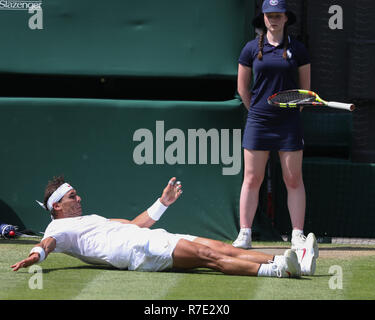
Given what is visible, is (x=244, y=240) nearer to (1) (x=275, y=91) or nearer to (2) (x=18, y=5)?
(1) (x=275, y=91)

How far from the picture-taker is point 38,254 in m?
6.05

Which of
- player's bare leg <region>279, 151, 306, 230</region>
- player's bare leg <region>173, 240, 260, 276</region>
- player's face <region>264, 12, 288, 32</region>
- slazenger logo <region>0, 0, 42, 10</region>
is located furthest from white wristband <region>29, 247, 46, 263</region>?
slazenger logo <region>0, 0, 42, 10</region>

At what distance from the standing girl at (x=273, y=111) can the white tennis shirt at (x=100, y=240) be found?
1.47 meters

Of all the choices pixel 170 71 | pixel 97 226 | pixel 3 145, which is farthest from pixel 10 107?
pixel 97 226

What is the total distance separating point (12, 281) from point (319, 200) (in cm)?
398

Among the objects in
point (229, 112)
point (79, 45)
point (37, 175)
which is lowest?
point (37, 175)

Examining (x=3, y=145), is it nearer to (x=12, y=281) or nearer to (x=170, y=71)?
(x=170, y=71)

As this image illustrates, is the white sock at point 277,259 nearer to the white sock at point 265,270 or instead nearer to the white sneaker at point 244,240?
the white sock at point 265,270

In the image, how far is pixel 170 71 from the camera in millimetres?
8367

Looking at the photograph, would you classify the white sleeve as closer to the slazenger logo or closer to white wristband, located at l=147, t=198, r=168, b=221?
white wristband, located at l=147, t=198, r=168, b=221

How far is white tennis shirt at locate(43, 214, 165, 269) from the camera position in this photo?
630 cm

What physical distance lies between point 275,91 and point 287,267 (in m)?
1.92

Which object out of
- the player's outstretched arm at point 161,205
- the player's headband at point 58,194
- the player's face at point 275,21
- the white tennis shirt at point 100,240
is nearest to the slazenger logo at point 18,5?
the player's face at point 275,21
